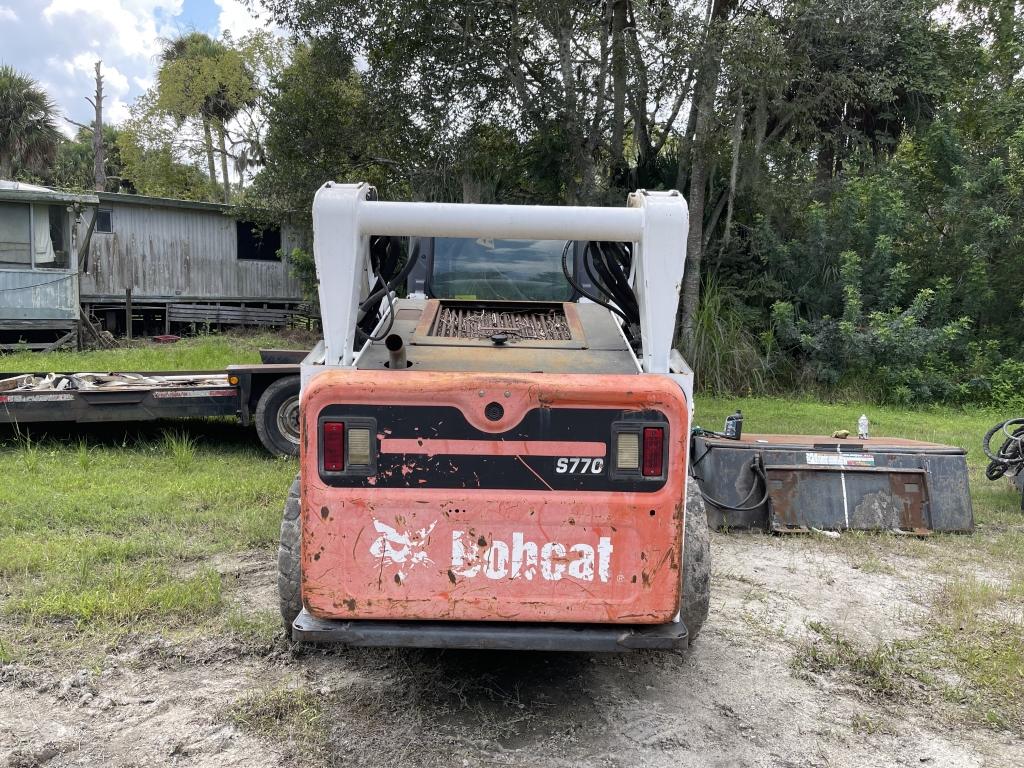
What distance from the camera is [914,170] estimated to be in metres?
14.8

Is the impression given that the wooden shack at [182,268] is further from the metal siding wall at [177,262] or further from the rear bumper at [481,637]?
the rear bumper at [481,637]

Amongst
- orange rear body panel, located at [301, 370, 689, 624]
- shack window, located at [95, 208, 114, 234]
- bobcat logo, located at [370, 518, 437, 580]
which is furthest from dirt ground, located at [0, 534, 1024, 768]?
shack window, located at [95, 208, 114, 234]

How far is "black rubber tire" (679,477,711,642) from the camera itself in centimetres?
354

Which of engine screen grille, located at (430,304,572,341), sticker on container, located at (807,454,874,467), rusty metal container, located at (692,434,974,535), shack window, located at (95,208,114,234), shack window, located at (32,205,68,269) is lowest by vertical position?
rusty metal container, located at (692,434,974,535)

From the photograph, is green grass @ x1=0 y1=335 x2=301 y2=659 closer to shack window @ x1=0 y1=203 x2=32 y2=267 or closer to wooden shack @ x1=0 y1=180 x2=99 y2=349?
wooden shack @ x1=0 y1=180 x2=99 y2=349

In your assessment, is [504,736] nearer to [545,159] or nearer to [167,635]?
[167,635]

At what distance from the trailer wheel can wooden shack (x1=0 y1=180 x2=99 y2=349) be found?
10.0 metres

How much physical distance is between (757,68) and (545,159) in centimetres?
329

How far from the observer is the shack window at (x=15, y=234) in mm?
15641

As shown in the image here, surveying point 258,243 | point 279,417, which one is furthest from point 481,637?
point 258,243

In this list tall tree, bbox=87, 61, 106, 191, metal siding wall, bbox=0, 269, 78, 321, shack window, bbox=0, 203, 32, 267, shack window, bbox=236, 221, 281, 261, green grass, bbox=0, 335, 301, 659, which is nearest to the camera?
green grass, bbox=0, 335, 301, 659

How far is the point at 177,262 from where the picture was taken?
1945 centimetres

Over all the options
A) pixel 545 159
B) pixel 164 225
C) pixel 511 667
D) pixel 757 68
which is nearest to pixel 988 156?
pixel 757 68

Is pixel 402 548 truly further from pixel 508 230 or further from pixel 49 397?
pixel 49 397
